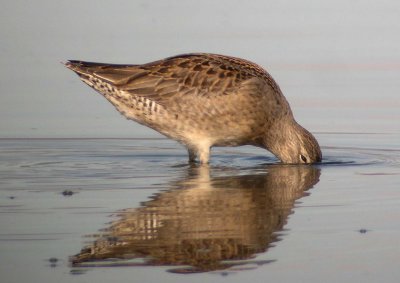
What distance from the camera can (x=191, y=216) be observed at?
8.38 m

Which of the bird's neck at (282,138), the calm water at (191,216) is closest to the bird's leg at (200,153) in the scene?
the calm water at (191,216)

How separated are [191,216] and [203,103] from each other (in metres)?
3.49

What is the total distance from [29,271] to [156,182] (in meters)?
3.18

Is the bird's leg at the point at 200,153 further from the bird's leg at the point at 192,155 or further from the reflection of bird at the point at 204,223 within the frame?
the reflection of bird at the point at 204,223

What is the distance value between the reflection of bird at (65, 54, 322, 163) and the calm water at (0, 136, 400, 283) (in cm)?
25

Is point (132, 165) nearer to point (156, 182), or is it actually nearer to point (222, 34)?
point (156, 182)

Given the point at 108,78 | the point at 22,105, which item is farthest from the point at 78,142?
the point at 22,105

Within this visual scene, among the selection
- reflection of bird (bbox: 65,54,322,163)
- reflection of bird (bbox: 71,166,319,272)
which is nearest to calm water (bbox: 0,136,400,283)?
A: reflection of bird (bbox: 71,166,319,272)

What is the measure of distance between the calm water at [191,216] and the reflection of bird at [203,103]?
0.82 feet

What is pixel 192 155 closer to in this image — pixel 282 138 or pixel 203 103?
pixel 203 103

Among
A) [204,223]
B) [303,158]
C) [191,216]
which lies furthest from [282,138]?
[204,223]

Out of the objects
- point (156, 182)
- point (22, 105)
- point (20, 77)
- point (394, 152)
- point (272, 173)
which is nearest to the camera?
point (156, 182)

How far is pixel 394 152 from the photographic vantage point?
38.6 ft

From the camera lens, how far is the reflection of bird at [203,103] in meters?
11.8
